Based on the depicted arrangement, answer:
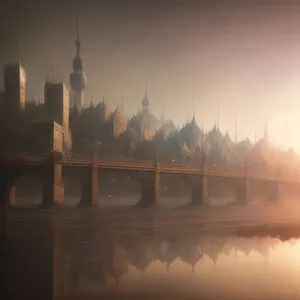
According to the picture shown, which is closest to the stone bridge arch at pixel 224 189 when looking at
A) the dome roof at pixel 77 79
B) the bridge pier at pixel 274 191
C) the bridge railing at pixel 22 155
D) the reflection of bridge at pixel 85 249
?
the bridge pier at pixel 274 191

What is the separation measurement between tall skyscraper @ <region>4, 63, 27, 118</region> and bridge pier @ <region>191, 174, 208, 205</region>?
220 centimetres

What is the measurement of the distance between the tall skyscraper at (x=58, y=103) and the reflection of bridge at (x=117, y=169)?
0.38 m

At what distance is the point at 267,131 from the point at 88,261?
2.61 metres

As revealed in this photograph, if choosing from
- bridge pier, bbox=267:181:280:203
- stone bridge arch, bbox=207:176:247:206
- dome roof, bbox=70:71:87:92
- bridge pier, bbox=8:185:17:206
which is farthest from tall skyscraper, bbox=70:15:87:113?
bridge pier, bbox=267:181:280:203

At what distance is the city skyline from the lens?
16.5ft

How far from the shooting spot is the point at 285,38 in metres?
5.54

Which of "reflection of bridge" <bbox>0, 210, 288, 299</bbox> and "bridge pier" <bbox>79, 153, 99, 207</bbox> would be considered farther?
"bridge pier" <bbox>79, 153, 99, 207</bbox>

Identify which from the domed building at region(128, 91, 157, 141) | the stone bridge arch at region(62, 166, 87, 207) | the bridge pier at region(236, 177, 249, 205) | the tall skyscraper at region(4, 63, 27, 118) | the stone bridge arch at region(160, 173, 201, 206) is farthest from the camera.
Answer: the bridge pier at region(236, 177, 249, 205)

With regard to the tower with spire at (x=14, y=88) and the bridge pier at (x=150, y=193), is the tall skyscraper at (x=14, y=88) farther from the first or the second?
the bridge pier at (x=150, y=193)

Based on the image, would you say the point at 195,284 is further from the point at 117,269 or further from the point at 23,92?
the point at 23,92

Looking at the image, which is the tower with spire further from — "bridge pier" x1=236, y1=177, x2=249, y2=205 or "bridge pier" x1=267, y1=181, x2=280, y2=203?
"bridge pier" x1=267, y1=181, x2=280, y2=203

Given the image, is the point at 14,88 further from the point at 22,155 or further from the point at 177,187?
the point at 177,187

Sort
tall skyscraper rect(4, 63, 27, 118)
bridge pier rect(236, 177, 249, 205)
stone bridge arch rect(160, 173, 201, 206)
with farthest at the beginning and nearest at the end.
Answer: bridge pier rect(236, 177, 249, 205)
stone bridge arch rect(160, 173, 201, 206)
tall skyscraper rect(4, 63, 27, 118)

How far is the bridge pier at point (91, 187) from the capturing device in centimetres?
504
